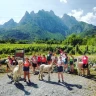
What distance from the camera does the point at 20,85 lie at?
20.7 m

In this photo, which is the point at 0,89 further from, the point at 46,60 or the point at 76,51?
the point at 76,51

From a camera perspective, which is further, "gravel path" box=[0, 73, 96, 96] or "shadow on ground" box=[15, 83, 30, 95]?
"shadow on ground" box=[15, 83, 30, 95]

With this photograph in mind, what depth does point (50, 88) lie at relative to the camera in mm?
19625

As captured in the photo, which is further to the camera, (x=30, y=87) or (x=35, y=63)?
(x=35, y=63)

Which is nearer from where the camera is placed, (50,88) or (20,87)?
(50,88)

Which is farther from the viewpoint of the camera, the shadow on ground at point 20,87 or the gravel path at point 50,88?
the shadow on ground at point 20,87

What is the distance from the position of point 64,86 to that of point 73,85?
1.10m

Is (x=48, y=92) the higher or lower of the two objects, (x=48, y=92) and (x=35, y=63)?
the lower

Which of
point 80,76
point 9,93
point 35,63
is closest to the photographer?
point 9,93

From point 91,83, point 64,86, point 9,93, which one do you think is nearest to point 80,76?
point 91,83

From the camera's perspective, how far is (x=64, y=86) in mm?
20312

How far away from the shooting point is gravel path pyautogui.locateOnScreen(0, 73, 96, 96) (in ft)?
60.6

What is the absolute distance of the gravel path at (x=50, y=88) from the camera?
60.6 ft

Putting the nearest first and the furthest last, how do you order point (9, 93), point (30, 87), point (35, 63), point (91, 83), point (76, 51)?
point (9, 93), point (30, 87), point (91, 83), point (35, 63), point (76, 51)
